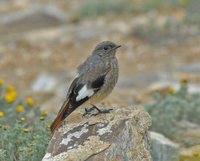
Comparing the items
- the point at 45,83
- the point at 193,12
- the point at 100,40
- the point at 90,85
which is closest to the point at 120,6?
the point at 193,12

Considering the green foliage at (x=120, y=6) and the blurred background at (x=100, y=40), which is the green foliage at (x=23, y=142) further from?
the green foliage at (x=120, y=6)

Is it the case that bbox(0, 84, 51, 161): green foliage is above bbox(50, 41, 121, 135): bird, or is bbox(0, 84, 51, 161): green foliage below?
below

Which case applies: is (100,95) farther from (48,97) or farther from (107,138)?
(48,97)

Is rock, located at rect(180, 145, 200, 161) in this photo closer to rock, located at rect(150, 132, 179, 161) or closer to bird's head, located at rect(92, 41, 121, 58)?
rock, located at rect(150, 132, 179, 161)

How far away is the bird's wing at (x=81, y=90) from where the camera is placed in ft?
21.3

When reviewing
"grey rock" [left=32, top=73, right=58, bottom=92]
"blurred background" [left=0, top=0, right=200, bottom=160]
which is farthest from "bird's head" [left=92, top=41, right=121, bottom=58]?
"grey rock" [left=32, top=73, right=58, bottom=92]

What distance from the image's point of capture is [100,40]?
15.9 m

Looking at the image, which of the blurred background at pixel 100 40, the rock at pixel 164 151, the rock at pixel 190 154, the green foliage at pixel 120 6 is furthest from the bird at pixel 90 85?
the green foliage at pixel 120 6

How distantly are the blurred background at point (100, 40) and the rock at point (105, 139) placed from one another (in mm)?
4868

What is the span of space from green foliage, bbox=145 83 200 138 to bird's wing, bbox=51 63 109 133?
1.75m

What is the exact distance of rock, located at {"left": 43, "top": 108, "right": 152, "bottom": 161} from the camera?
5949 millimetres

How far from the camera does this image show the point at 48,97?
41.1 feet

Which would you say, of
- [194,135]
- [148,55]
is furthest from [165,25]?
[194,135]

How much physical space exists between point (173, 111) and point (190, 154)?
1.20 meters
